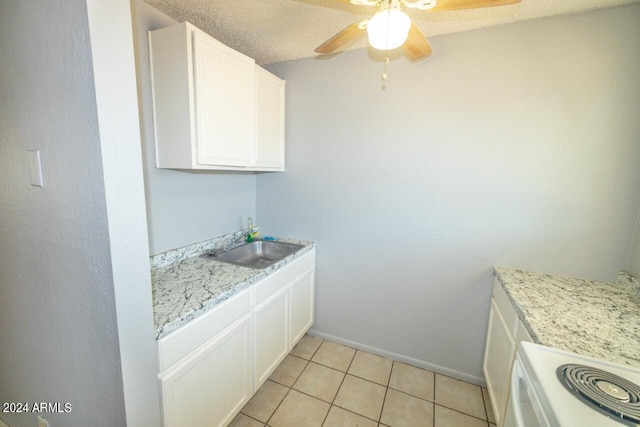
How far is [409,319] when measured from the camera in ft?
6.54

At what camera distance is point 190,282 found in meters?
1.39

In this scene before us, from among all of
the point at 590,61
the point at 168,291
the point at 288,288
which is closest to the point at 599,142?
the point at 590,61

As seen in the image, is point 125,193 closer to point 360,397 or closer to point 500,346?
point 360,397

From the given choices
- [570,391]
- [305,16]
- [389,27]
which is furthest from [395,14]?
[570,391]

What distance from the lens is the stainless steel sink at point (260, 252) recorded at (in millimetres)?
2084

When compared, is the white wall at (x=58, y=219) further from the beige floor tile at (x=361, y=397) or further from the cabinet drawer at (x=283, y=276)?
the beige floor tile at (x=361, y=397)

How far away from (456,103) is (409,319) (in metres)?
1.57

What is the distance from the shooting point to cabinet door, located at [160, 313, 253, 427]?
42.1 inches

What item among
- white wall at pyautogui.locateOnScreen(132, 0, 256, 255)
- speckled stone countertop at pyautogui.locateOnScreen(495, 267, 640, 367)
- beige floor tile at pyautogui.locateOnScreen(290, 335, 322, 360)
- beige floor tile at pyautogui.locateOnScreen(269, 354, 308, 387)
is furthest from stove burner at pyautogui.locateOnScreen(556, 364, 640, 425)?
white wall at pyautogui.locateOnScreen(132, 0, 256, 255)

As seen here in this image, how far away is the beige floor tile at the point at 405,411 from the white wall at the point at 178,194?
1689 millimetres

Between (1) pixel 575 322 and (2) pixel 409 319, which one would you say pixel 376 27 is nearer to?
(1) pixel 575 322

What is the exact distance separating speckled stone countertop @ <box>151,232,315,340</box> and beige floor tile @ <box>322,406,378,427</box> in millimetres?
936

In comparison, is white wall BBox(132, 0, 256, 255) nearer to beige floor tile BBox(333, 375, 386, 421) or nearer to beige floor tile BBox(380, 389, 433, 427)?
beige floor tile BBox(333, 375, 386, 421)

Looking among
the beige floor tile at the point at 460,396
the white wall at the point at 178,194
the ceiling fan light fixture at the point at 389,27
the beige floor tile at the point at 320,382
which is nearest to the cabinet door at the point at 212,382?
the beige floor tile at the point at 320,382
